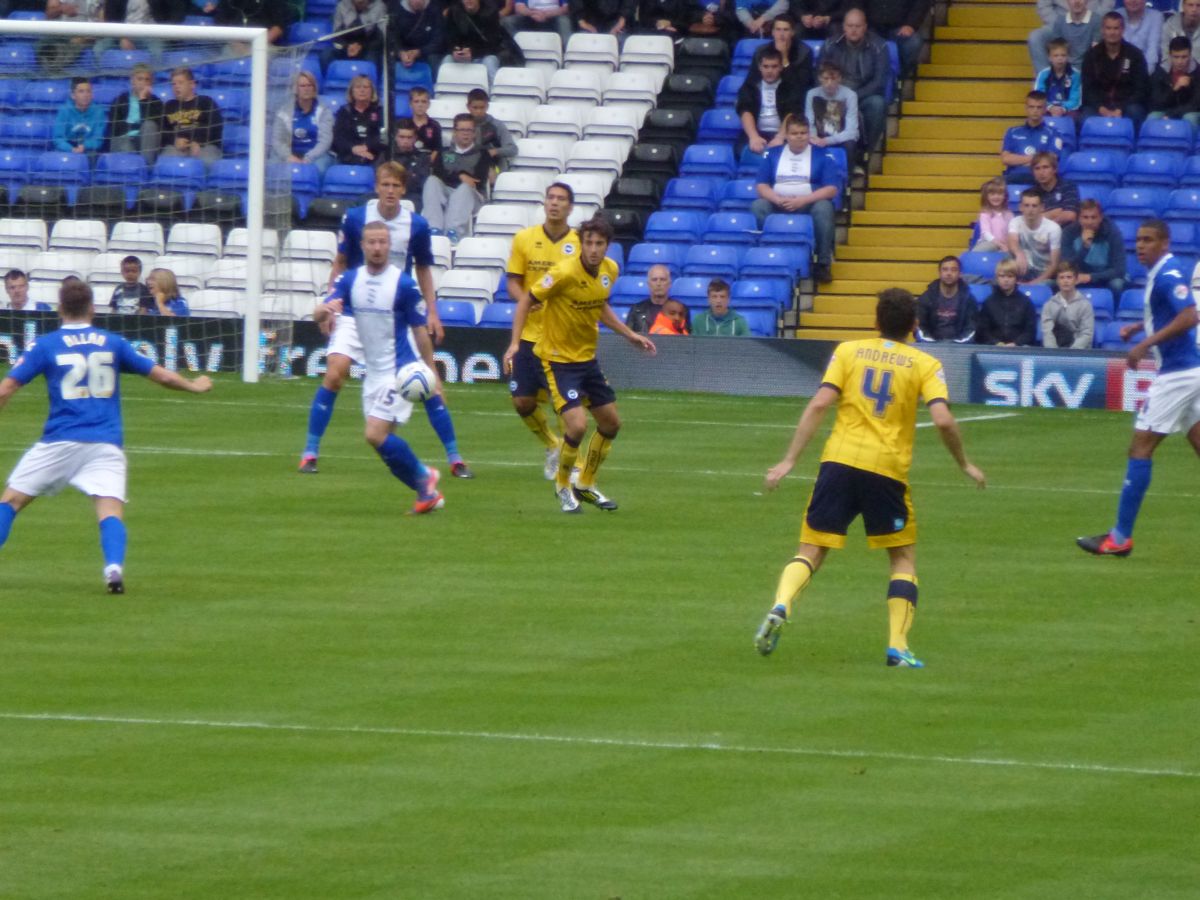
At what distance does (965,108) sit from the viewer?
2936 cm

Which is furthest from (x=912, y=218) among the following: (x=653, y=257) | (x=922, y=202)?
(x=653, y=257)

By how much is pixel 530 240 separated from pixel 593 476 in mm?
2036

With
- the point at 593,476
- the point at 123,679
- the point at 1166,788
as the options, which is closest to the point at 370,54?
the point at 593,476

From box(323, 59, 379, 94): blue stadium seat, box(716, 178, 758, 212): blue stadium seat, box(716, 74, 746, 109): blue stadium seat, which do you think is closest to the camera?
box(716, 178, 758, 212): blue stadium seat

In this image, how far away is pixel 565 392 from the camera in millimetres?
15992

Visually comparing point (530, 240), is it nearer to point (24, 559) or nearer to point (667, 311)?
point (24, 559)

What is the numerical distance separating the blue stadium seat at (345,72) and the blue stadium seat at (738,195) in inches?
202

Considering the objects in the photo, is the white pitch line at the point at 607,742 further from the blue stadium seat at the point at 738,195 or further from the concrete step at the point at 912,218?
the concrete step at the point at 912,218

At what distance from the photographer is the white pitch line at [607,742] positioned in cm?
888

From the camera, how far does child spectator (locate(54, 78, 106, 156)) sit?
88.5ft

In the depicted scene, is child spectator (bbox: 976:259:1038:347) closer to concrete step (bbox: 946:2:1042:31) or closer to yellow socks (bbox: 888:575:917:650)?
concrete step (bbox: 946:2:1042:31)

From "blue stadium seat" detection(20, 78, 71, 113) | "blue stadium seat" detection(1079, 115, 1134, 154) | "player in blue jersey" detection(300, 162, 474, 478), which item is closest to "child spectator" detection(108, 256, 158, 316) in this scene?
"blue stadium seat" detection(20, 78, 71, 113)

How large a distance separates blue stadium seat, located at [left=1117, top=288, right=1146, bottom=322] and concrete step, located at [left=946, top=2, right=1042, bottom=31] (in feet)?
21.1

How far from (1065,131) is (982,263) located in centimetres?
254
